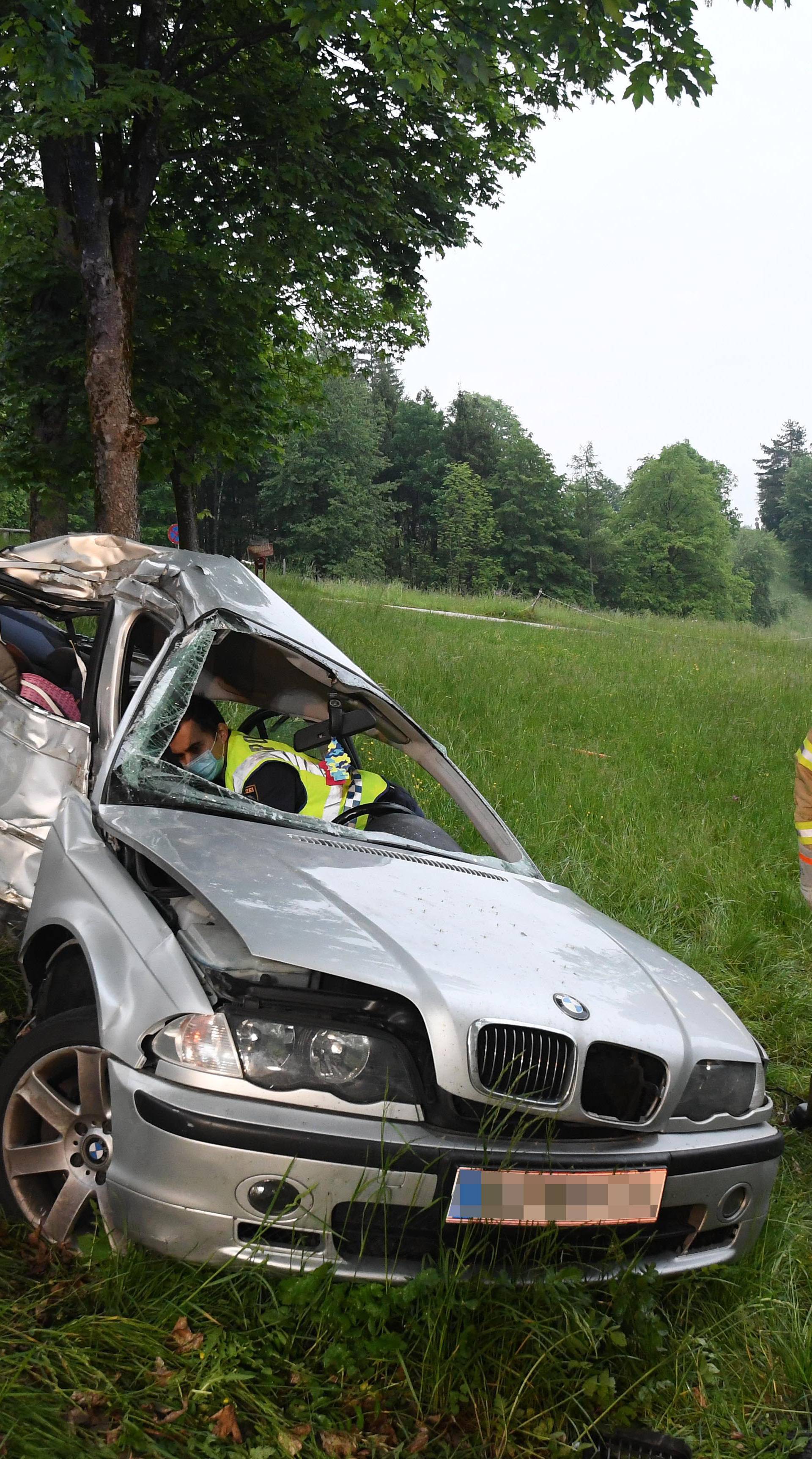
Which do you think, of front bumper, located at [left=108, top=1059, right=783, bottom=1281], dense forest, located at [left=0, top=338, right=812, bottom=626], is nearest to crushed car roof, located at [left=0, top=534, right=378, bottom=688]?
front bumper, located at [left=108, top=1059, right=783, bottom=1281]

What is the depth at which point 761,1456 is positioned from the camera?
7.58 feet

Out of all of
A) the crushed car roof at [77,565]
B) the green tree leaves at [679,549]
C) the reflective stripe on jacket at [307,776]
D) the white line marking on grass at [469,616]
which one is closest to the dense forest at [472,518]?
the green tree leaves at [679,549]

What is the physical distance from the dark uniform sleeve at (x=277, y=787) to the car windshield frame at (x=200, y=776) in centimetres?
22

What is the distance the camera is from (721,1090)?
8.89 ft

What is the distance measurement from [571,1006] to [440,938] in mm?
339

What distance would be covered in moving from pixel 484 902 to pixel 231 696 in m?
1.86

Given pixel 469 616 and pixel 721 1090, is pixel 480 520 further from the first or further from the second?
pixel 721 1090

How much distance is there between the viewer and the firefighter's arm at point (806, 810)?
3.72 meters

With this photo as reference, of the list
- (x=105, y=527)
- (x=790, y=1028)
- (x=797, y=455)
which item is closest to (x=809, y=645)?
(x=105, y=527)

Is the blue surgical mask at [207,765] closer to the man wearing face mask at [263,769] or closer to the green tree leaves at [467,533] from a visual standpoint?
the man wearing face mask at [263,769]

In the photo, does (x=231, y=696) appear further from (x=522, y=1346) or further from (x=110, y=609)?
(x=522, y=1346)

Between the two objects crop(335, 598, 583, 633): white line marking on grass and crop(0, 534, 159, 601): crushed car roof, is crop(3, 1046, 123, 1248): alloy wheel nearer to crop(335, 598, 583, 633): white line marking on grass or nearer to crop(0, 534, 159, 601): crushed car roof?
crop(0, 534, 159, 601): crushed car roof

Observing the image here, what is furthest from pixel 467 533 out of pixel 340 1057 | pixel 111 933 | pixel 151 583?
pixel 340 1057

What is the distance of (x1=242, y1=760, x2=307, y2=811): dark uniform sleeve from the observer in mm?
3750
